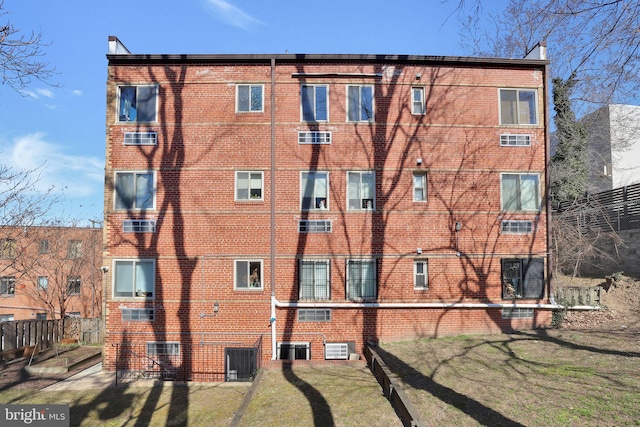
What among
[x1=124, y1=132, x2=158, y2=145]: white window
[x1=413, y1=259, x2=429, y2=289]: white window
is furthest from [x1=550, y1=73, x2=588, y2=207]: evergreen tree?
[x1=124, y1=132, x2=158, y2=145]: white window

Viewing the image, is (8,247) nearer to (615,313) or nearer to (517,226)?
(517,226)

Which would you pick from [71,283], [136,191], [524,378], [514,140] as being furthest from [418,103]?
[71,283]

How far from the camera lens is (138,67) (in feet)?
44.5

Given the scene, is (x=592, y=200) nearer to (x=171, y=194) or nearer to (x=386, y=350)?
(x=386, y=350)

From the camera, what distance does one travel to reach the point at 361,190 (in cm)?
1338

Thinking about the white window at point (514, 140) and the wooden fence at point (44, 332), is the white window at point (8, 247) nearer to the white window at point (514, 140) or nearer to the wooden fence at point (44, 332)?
the wooden fence at point (44, 332)

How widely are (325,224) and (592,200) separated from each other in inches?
612

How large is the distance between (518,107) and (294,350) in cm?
1164

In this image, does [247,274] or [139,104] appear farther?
[139,104]

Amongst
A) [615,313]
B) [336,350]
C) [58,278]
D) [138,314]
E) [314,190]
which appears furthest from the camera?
[58,278]

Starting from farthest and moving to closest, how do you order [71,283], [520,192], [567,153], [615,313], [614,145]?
[71,283] < [614,145] < [567,153] < [520,192] < [615,313]

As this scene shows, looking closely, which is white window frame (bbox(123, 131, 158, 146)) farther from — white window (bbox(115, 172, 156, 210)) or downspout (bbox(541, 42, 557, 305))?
downspout (bbox(541, 42, 557, 305))

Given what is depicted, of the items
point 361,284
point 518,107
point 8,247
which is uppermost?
point 518,107

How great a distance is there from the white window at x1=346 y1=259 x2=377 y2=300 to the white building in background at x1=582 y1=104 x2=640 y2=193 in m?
17.1
